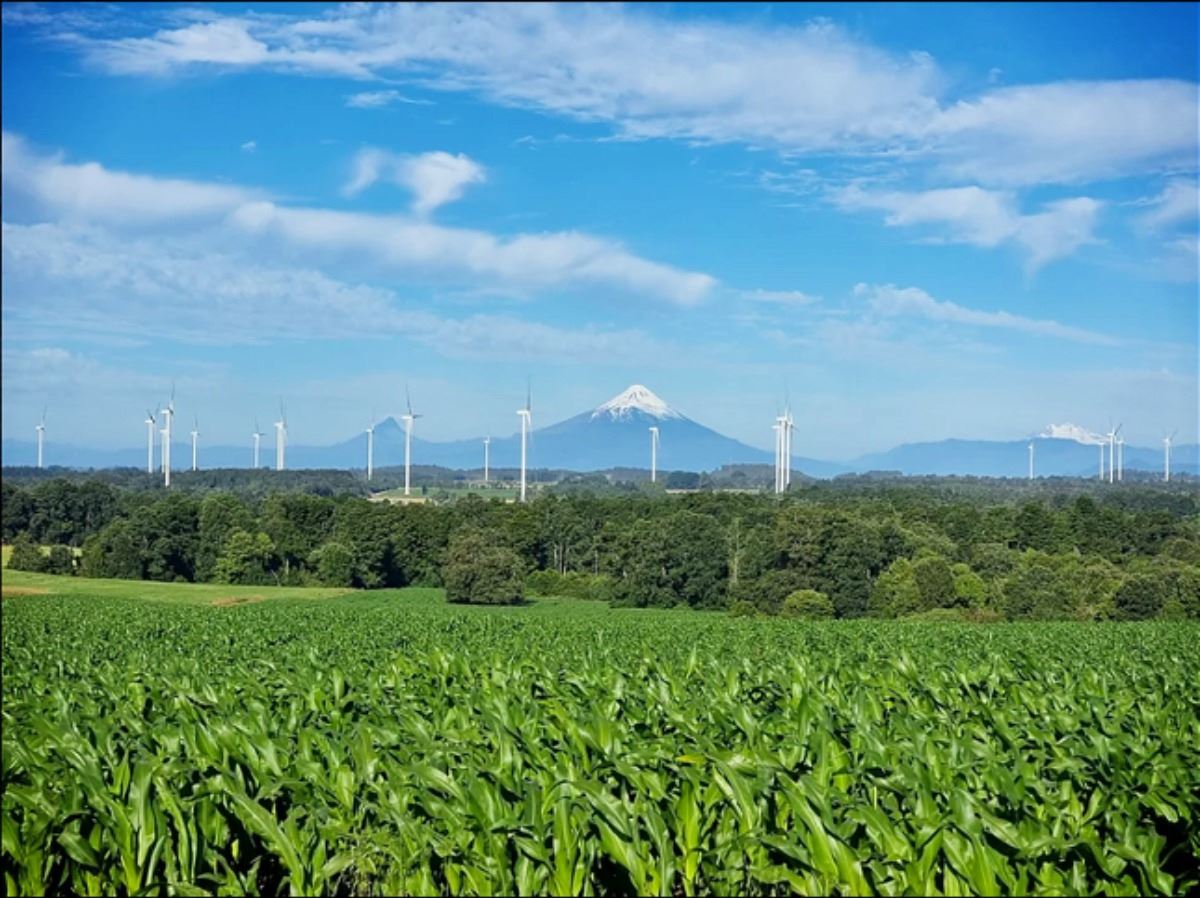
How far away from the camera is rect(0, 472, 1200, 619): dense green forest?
61094 mm

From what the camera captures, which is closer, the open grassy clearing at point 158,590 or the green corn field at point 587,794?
the green corn field at point 587,794

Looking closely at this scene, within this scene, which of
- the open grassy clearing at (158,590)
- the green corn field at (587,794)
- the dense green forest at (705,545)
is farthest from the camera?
the open grassy clearing at (158,590)

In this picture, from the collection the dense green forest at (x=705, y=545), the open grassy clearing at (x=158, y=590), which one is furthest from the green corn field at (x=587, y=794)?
the open grassy clearing at (x=158, y=590)

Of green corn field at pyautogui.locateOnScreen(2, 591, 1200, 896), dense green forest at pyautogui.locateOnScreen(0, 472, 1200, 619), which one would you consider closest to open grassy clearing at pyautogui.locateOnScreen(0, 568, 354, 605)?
dense green forest at pyautogui.locateOnScreen(0, 472, 1200, 619)

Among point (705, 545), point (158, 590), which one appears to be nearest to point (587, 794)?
point (705, 545)

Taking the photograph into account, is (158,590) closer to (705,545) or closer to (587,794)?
(705,545)

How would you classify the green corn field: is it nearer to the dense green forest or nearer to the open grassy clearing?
the dense green forest

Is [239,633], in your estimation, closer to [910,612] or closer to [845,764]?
[845,764]

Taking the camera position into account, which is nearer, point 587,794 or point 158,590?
point 587,794

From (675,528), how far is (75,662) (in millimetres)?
55749

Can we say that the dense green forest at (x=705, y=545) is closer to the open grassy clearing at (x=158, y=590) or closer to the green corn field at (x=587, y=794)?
the open grassy clearing at (x=158, y=590)

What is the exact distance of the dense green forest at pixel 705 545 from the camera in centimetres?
6109

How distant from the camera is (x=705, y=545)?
74.4m

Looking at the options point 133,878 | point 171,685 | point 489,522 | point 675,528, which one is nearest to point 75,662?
point 171,685
